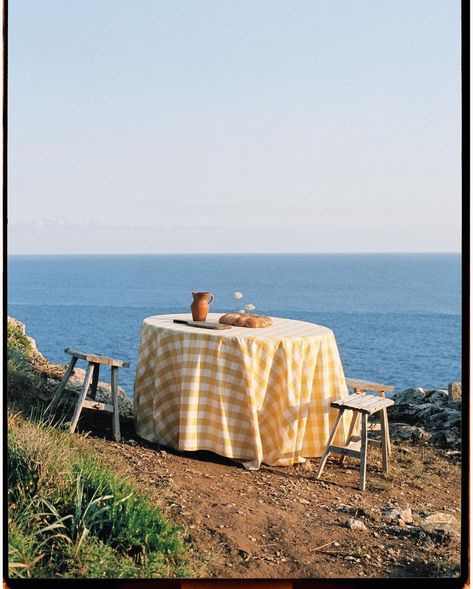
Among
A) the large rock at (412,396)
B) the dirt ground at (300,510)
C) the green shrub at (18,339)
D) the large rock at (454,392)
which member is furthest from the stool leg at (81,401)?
the large rock at (454,392)

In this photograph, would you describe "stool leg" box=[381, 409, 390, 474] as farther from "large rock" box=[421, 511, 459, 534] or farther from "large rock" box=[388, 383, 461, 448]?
"large rock" box=[388, 383, 461, 448]

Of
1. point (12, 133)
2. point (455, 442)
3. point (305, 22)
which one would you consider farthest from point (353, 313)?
point (455, 442)

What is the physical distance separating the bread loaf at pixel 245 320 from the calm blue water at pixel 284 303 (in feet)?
53.6

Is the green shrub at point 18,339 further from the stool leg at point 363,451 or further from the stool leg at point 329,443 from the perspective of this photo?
the stool leg at point 363,451

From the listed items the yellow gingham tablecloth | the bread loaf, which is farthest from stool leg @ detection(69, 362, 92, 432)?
the bread loaf

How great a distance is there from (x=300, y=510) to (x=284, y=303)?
35884 millimetres

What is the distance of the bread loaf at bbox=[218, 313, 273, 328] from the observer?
4.41 metres

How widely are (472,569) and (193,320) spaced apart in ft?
7.16

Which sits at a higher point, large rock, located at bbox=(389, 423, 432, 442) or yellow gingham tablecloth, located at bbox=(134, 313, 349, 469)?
yellow gingham tablecloth, located at bbox=(134, 313, 349, 469)

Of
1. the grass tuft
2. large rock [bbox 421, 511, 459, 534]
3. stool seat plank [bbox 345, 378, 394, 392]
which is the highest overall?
stool seat plank [bbox 345, 378, 394, 392]

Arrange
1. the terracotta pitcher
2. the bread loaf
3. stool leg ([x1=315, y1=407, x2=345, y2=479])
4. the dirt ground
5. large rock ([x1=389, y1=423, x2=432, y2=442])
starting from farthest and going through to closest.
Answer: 1. large rock ([x1=389, y1=423, x2=432, y2=442])
2. the terracotta pitcher
3. the bread loaf
4. stool leg ([x1=315, y1=407, x2=345, y2=479])
5. the dirt ground

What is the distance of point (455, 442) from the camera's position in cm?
497

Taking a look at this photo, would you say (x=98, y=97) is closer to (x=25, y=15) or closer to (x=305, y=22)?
(x=25, y=15)

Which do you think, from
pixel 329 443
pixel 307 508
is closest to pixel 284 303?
pixel 329 443
